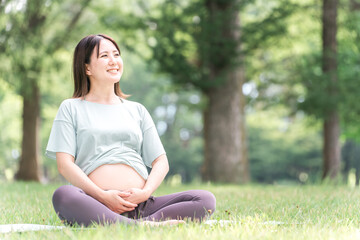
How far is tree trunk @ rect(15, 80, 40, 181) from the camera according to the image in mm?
13055

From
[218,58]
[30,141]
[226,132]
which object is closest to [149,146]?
[218,58]

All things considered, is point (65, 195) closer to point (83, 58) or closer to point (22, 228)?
point (22, 228)

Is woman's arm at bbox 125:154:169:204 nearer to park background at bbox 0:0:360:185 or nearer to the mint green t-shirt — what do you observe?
the mint green t-shirt

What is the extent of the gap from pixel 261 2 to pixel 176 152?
Answer: 21364 mm

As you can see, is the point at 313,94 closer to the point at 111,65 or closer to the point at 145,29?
the point at 145,29

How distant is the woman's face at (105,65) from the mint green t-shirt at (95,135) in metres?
0.22

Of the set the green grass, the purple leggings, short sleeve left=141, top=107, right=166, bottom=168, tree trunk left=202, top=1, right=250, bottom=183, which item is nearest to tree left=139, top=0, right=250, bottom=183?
tree trunk left=202, top=1, right=250, bottom=183

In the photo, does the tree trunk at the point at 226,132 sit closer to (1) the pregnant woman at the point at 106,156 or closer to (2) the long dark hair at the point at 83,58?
(1) the pregnant woman at the point at 106,156

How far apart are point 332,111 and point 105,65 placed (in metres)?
9.54

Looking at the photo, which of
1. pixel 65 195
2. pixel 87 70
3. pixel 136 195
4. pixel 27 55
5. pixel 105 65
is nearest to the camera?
pixel 65 195

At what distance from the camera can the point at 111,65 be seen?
3.60 metres

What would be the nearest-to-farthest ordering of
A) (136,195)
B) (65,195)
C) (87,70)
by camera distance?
(65,195), (136,195), (87,70)

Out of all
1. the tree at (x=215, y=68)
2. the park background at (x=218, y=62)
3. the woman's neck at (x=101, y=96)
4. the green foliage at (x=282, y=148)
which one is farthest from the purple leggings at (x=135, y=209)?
the green foliage at (x=282, y=148)

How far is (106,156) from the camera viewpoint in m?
3.46
